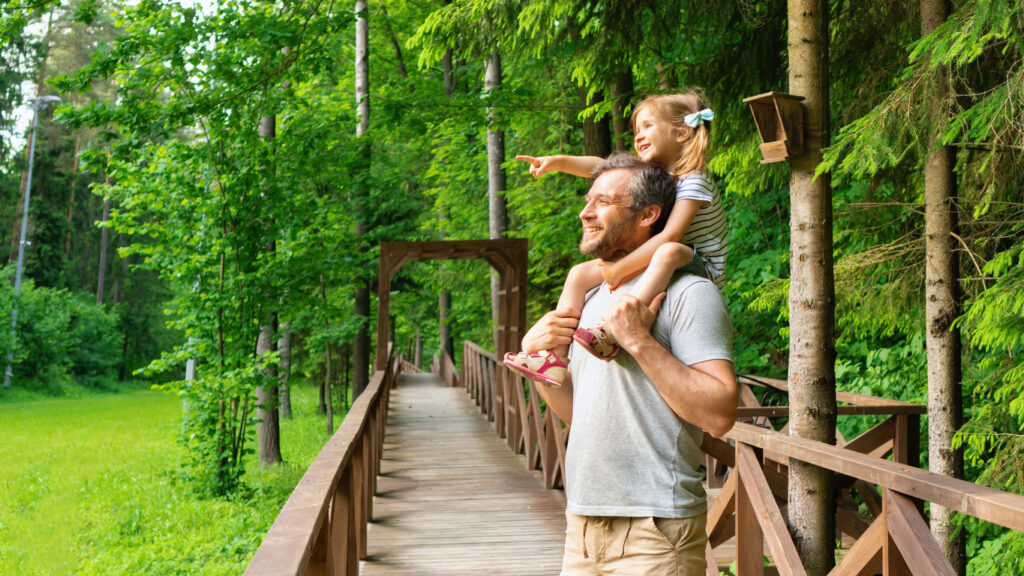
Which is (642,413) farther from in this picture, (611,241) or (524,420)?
(524,420)

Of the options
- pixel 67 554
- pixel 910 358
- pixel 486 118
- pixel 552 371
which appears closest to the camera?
pixel 552 371

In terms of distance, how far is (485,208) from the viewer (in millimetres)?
16172

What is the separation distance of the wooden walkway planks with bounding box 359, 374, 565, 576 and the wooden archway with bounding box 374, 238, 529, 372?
131 centimetres

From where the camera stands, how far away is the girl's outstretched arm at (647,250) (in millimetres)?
1913

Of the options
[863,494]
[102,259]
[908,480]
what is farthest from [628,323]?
[102,259]

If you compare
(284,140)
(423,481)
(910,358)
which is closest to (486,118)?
(284,140)

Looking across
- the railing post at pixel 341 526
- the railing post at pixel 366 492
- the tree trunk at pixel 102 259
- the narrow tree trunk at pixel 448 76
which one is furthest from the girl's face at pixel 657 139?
the tree trunk at pixel 102 259

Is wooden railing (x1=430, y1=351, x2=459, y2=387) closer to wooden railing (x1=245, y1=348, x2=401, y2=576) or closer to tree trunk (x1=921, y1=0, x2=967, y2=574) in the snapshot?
wooden railing (x1=245, y1=348, x2=401, y2=576)

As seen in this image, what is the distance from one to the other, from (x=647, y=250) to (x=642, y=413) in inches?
14.1

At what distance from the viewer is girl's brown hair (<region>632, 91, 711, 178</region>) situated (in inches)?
86.4

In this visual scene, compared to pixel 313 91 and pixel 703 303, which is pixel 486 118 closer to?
pixel 313 91

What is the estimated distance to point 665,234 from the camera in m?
1.93

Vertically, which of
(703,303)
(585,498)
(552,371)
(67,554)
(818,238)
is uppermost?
(818,238)

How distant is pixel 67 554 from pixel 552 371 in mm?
9012
